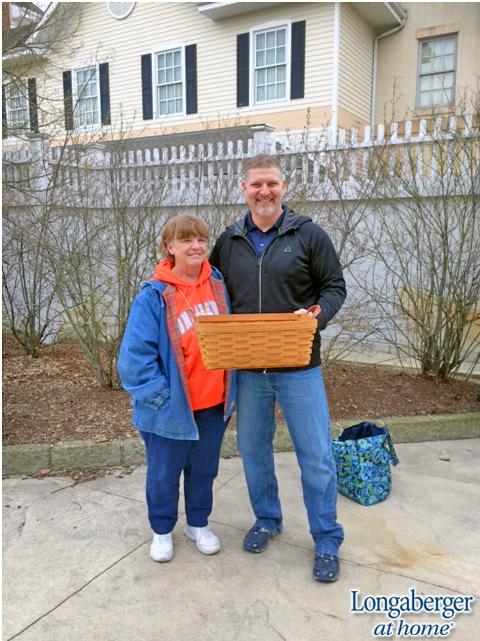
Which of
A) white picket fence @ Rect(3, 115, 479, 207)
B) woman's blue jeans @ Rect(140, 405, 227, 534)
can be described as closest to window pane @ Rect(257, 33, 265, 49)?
white picket fence @ Rect(3, 115, 479, 207)

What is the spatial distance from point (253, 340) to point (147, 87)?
42.4 ft

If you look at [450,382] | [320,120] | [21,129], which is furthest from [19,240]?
[320,120]

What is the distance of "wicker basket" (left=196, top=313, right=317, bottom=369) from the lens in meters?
2.22

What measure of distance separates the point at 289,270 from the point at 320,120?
10.2 m

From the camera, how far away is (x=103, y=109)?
14172 mm

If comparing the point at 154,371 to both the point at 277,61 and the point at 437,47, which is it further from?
the point at 437,47

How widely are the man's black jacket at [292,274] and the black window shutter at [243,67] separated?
10862mm

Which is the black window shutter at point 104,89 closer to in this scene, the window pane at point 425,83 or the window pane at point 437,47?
the window pane at point 425,83

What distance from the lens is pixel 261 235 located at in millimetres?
2600

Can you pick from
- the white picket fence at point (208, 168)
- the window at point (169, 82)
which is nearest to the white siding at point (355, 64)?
the window at point (169, 82)

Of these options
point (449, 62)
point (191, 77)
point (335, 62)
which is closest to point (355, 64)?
point (335, 62)

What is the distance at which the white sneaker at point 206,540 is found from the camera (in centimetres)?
275

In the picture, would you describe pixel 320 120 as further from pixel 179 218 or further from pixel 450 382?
pixel 179 218

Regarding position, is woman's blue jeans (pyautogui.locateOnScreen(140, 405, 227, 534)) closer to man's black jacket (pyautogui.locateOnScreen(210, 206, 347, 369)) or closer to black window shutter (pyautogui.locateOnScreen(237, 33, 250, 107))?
man's black jacket (pyautogui.locateOnScreen(210, 206, 347, 369))
